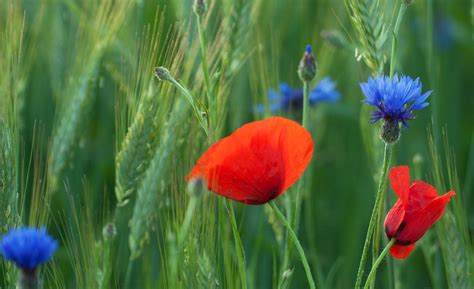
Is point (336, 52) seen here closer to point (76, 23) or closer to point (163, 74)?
point (76, 23)

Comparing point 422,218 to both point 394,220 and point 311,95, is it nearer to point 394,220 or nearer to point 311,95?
point 394,220

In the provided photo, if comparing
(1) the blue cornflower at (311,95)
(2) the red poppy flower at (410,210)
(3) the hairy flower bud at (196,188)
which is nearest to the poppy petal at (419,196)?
(2) the red poppy flower at (410,210)

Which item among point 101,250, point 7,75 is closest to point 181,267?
point 101,250

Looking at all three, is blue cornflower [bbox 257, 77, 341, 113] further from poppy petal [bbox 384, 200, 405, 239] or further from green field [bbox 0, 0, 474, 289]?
poppy petal [bbox 384, 200, 405, 239]

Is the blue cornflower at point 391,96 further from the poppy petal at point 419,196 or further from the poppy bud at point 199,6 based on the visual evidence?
the poppy bud at point 199,6

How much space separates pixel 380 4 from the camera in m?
1.21

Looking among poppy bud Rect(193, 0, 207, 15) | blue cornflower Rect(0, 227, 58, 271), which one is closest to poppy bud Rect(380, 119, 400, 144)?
poppy bud Rect(193, 0, 207, 15)

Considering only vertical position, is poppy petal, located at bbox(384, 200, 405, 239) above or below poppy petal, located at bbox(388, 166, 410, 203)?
below

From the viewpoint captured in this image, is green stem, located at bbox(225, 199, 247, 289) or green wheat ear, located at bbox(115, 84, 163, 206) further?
green wheat ear, located at bbox(115, 84, 163, 206)

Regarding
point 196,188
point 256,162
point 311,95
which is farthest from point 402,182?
point 311,95

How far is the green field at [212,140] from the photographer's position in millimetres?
1093

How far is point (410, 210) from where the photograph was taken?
1.02 m

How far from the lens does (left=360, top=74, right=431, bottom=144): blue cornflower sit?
3.28ft

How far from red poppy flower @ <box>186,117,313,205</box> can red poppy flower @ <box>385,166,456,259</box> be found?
110 millimetres
